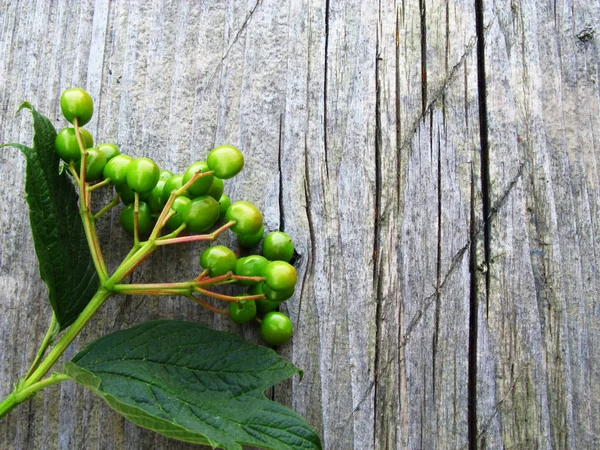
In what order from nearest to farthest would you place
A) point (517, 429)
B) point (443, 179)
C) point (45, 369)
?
1. point (45, 369)
2. point (517, 429)
3. point (443, 179)

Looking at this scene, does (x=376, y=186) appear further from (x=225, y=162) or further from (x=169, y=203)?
(x=169, y=203)

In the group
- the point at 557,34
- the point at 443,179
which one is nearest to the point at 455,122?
the point at 443,179

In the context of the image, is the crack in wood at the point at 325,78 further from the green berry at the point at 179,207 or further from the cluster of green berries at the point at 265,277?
the green berry at the point at 179,207

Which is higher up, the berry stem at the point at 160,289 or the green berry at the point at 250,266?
the green berry at the point at 250,266

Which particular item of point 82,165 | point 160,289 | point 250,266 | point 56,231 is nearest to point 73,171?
point 82,165

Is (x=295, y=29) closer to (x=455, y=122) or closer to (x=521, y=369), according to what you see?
(x=455, y=122)

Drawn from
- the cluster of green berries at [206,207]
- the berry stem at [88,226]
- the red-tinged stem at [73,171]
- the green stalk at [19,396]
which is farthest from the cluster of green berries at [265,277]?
the green stalk at [19,396]
